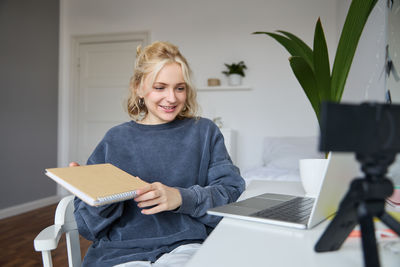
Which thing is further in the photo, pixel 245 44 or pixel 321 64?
pixel 245 44

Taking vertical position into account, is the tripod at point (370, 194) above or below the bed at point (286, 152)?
above

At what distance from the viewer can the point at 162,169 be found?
103cm

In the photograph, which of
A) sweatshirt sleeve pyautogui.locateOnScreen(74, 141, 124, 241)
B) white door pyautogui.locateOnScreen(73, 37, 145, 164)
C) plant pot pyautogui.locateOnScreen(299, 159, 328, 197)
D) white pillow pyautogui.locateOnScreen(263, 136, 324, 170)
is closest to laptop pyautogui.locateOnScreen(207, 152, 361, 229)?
plant pot pyautogui.locateOnScreen(299, 159, 328, 197)

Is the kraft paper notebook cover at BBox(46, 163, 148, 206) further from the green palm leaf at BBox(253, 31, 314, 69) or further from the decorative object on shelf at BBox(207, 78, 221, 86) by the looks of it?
the decorative object on shelf at BBox(207, 78, 221, 86)

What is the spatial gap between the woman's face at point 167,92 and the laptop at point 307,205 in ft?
1.37

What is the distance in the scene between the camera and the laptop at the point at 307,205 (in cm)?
A: 55

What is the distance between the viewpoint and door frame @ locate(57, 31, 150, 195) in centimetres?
410

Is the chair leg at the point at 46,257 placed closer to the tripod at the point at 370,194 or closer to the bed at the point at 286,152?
the tripod at the point at 370,194

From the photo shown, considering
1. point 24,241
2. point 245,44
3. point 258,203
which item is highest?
point 245,44

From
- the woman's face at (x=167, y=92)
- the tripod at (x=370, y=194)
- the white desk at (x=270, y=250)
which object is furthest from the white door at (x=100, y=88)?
the tripod at (x=370, y=194)

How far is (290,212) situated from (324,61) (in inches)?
20.9

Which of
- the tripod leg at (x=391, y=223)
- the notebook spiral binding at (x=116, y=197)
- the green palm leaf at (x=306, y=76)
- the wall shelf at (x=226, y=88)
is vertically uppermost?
the wall shelf at (x=226, y=88)

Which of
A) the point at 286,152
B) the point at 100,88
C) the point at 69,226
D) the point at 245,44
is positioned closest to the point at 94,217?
the point at 69,226

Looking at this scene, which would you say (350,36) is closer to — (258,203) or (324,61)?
(324,61)
